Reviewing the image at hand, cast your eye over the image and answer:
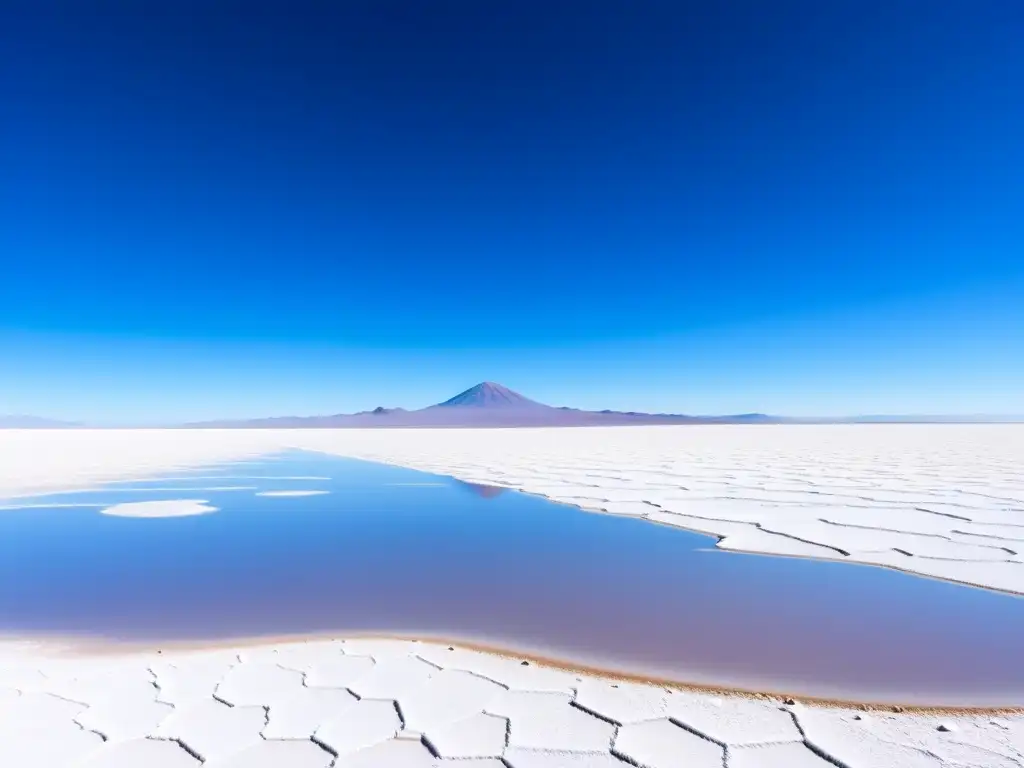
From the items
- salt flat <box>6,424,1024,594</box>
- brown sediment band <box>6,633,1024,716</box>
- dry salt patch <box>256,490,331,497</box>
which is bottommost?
brown sediment band <box>6,633,1024,716</box>

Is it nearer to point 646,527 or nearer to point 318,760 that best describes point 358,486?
point 646,527

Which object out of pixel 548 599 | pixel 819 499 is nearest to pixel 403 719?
pixel 548 599

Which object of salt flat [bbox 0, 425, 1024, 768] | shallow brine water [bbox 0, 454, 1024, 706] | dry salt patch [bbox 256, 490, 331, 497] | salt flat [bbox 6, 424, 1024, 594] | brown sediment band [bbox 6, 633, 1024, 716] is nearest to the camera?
salt flat [bbox 0, 425, 1024, 768]

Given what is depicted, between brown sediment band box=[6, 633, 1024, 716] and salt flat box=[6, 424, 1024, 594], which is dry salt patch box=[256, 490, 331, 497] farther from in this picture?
brown sediment band box=[6, 633, 1024, 716]

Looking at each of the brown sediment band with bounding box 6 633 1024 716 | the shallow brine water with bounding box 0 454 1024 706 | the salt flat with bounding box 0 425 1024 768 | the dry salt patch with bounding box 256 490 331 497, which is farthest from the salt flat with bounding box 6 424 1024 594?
the dry salt patch with bounding box 256 490 331 497

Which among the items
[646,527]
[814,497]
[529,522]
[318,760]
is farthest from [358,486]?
[318,760]

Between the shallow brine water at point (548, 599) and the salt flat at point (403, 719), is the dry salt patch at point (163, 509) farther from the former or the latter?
the salt flat at point (403, 719)

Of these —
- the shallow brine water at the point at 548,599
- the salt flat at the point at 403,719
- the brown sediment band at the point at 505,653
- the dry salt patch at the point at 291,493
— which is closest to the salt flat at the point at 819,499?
the shallow brine water at the point at 548,599
